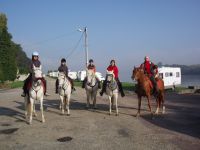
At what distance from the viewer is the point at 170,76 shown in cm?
4003

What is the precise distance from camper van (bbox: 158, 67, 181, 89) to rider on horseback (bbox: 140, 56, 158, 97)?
2290 cm

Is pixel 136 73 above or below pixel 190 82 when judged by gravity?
above

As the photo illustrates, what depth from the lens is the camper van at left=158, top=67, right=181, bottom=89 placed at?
38.8 metres

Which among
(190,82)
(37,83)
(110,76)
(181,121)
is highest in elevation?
(110,76)

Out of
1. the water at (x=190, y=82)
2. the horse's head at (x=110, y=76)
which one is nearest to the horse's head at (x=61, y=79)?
the horse's head at (x=110, y=76)

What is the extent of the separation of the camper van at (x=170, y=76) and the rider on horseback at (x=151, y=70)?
75.1 ft

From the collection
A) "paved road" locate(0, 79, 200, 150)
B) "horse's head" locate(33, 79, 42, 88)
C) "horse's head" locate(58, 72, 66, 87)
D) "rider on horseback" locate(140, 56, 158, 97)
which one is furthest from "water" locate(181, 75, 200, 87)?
"horse's head" locate(33, 79, 42, 88)

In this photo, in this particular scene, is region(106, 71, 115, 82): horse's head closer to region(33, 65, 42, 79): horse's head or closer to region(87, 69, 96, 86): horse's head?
region(87, 69, 96, 86): horse's head

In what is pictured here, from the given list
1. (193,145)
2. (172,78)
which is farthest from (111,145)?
(172,78)

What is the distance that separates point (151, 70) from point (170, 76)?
2529 cm

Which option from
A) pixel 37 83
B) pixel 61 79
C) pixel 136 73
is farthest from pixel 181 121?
pixel 37 83

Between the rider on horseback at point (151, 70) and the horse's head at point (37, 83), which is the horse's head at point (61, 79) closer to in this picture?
the horse's head at point (37, 83)

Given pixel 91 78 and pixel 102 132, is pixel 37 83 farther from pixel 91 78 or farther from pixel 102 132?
pixel 91 78

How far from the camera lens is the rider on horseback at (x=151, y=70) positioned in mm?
15281
